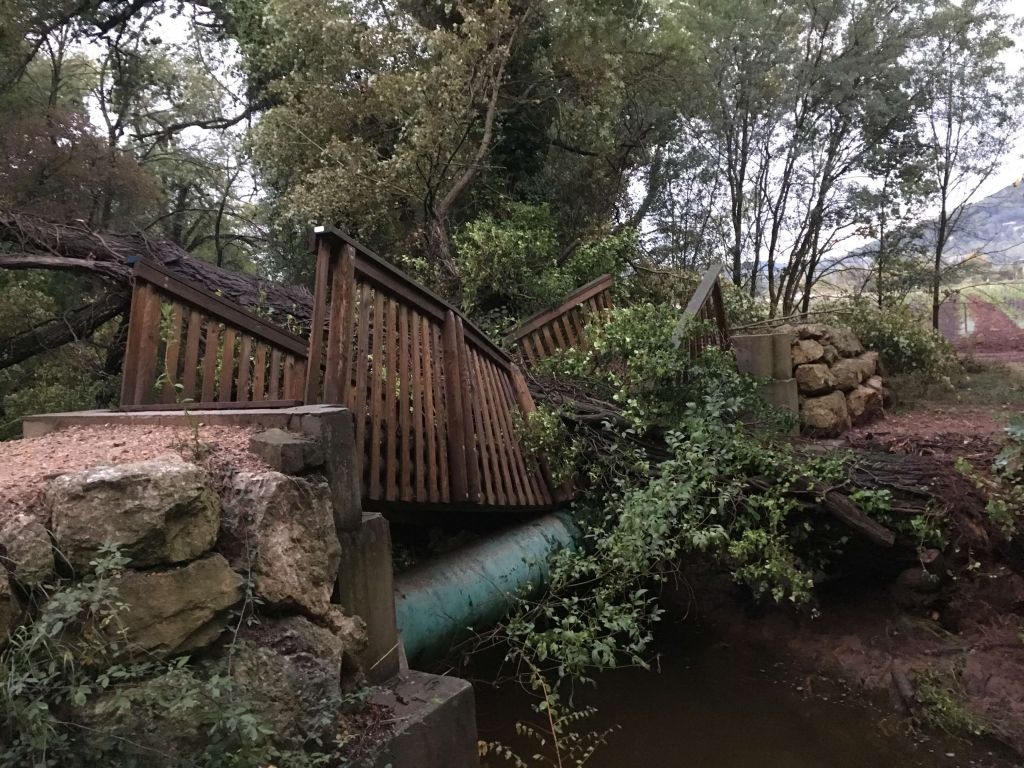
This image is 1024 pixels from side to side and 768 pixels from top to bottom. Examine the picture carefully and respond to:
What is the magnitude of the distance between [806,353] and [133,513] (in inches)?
242

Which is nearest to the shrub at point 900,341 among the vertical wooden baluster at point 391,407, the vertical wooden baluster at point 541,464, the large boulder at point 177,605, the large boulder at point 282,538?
the vertical wooden baluster at point 541,464

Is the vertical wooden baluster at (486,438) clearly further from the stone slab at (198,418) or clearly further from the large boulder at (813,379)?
the large boulder at (813,379)

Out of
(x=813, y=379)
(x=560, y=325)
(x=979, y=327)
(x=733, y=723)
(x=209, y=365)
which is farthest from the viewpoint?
(x=979, y=327)

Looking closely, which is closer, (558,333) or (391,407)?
(391,407)

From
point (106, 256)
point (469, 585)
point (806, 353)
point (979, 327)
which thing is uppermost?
point (106, 256)

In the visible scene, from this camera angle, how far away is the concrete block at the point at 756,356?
633 cm

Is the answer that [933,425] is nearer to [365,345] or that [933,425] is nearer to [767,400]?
[767,400]

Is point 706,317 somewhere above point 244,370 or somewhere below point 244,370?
above

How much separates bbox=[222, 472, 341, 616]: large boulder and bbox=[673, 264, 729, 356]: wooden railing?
3.35 m

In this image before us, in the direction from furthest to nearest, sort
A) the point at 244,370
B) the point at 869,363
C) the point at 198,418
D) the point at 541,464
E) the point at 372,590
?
1. the point at 869,363
2. the point at 541,464
3. the point at 244,370
4. the point at 198,418
5. the point at 372,590

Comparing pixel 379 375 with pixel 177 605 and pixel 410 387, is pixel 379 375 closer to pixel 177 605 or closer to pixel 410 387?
pixel 410 387

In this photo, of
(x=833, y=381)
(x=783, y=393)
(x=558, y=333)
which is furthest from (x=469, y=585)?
(x=833, y=381)

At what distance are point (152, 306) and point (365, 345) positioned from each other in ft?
4.53

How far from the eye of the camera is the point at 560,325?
6.50m
